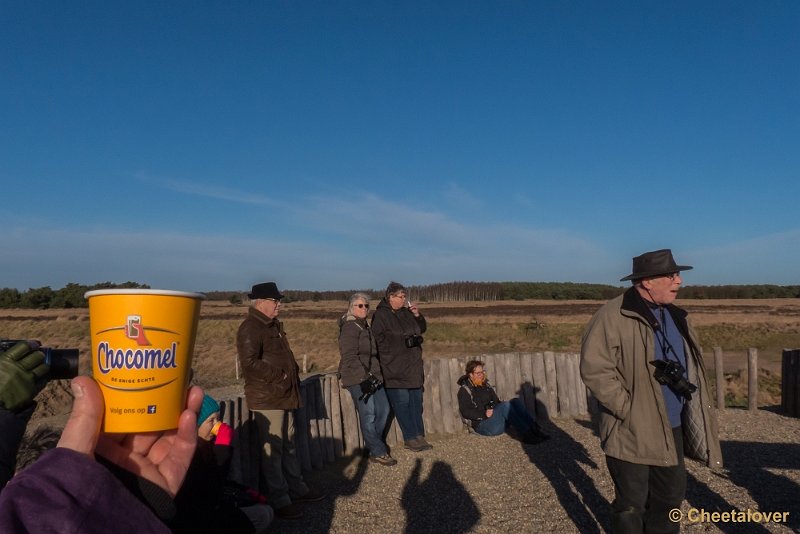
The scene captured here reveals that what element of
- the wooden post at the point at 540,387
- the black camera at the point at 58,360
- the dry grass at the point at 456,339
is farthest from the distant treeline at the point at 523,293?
the black camera at the point at 58,360

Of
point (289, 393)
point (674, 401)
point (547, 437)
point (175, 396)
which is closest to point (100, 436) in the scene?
point (175, 396)

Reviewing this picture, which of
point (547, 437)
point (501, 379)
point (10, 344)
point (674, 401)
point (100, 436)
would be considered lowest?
point (547, 437)

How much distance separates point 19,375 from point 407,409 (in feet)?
20.7

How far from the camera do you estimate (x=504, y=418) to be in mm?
8062

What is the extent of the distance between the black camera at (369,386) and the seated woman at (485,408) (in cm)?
169

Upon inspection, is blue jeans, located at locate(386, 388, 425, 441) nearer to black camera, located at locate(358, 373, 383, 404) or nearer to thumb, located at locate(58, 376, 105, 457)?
black camera, located at locate(358, 373, 383, 404)

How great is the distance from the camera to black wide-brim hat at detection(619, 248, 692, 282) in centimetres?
382

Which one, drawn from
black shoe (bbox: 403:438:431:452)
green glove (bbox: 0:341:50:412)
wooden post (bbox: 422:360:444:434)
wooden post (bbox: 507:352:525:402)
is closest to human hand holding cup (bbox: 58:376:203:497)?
green glove (bbox: 0:341:50:412)

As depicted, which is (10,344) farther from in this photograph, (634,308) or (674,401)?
(674,401)

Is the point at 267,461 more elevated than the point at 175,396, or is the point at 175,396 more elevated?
the point at 175,396

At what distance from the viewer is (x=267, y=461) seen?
17.6 feet

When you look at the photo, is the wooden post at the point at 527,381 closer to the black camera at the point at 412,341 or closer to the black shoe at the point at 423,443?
the black shoe at the point at 423,443

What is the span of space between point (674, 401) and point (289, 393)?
3199mm

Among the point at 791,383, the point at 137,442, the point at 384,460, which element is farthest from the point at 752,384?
the point at 137,442
